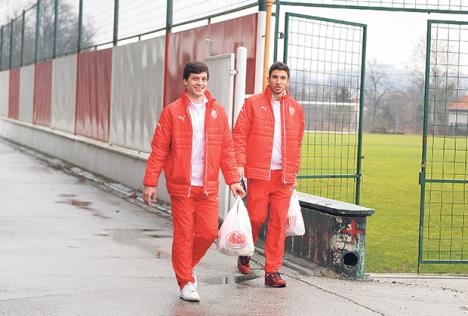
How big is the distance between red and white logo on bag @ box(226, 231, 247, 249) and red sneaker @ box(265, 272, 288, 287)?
1.91ft

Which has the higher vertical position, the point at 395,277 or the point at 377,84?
the point at 377,84

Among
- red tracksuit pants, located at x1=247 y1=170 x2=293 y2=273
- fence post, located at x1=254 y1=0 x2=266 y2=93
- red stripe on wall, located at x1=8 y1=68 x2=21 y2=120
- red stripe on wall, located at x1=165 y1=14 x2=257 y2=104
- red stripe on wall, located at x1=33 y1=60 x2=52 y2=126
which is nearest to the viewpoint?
red tracksuit pants, located at x1=247 y1=170 x2=293 y2=273

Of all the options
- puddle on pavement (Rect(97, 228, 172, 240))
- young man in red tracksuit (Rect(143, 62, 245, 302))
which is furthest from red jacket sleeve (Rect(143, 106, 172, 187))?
puddle on pavement (Rect(97, 228, 172, 240))

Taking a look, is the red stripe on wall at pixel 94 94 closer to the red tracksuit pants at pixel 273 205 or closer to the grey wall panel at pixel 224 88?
the grey wall panel at pixel 224 88

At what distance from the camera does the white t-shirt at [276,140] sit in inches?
323

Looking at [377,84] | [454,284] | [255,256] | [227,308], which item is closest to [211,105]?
[227,308]

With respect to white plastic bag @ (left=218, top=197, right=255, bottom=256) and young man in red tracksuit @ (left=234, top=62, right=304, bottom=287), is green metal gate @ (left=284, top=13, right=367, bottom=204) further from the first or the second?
white plastic bag @ (left=218, top=197, right=255, bottom=256)

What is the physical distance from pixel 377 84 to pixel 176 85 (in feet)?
213

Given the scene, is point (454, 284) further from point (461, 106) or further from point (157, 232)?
point (157, 232)

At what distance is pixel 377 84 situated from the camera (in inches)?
3066

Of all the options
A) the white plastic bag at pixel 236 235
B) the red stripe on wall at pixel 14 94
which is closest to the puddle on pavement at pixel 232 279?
the white plastic bag at pixel 236 235

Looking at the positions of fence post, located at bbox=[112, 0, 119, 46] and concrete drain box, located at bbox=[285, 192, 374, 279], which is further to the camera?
fence post, located at bbox=[112, 0, 119, 46]

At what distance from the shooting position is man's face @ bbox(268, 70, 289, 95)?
812 centimetres

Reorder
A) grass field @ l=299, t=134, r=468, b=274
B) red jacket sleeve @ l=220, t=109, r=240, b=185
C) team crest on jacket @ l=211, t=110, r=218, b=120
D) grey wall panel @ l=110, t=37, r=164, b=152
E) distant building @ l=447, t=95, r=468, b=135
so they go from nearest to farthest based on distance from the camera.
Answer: team crest on jacket @ l=211, t=110, r=218, b=120 < red jacket sleeve @ l=220, t=109, r=240, b=185 < distant building @ l=447, t=95, r=468, b=135 < grass field @ l=299, t=134, r=468, b=274 < grey wall panel @ l=110, t=37, r=164, b=152
